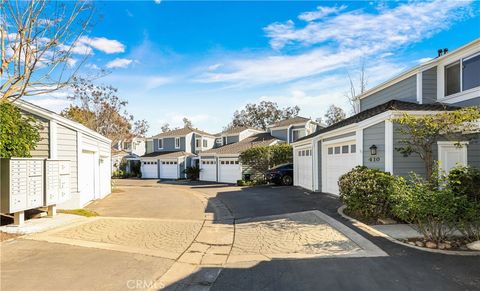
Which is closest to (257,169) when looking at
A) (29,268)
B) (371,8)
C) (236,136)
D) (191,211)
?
(236,136)

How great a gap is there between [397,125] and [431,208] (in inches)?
150

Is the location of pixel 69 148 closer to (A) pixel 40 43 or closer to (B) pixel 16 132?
(B) pixel 16 132

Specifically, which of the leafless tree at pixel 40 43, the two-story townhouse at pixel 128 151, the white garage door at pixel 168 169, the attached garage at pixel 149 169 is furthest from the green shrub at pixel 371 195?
the two-story townhouse at pixel 128 151

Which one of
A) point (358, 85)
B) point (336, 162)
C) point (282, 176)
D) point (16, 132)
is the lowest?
point (282, 176)

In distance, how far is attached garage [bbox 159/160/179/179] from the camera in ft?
114

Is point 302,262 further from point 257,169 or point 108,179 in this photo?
point 257,169

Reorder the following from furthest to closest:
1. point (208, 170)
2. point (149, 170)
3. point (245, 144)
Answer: point (149, 170), point (245, 144), point (208, 170)

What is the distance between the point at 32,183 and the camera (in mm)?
8008

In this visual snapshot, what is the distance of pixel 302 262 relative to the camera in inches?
206

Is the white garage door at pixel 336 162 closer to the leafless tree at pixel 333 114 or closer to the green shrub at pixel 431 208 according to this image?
the green shrub at pixel 431 208

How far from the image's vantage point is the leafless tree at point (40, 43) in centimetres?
709

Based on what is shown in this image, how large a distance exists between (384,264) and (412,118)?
4.72 metres

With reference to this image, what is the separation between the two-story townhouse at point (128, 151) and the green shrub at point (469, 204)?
37629 mm

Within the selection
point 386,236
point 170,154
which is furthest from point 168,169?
point 386,236
